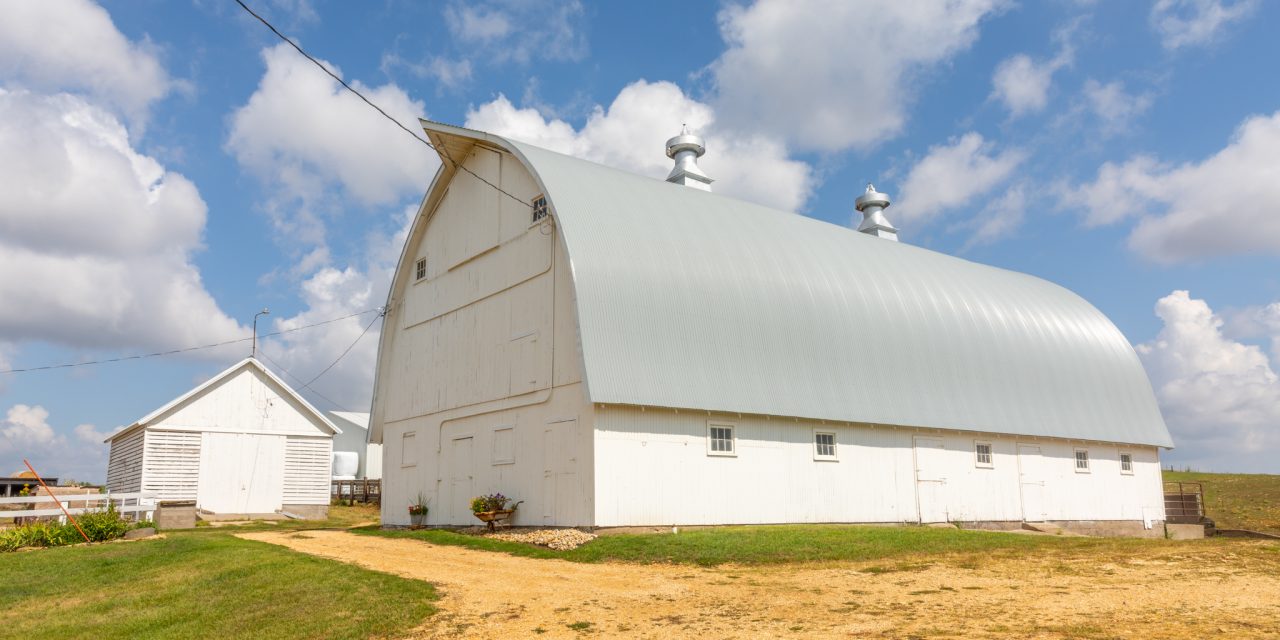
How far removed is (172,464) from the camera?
3133 cm

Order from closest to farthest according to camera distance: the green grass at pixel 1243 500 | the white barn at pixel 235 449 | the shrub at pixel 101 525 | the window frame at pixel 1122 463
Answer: the shrub at pixel 101 525
the window frame at pixel 1122 463
the white barn at pixel 235 449
the green grass at pixel 1243 500

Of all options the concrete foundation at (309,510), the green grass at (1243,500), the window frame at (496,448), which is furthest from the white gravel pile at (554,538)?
the green grass at (1243,500)

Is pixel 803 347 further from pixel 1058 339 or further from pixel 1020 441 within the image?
pixel 1058 339

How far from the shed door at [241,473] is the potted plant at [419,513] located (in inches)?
440

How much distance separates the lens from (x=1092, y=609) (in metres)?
10.3

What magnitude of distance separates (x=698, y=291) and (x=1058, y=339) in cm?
1486

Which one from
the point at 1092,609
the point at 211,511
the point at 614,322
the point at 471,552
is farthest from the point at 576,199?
the point at 211,511

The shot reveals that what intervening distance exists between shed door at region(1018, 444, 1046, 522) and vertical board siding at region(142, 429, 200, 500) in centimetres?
2623

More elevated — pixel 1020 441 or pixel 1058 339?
pixel 1058 339

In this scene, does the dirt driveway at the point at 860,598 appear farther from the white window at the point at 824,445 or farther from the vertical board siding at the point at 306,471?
the vertical board siding at the point at 306,471

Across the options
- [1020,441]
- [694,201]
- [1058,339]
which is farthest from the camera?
[1058,339]

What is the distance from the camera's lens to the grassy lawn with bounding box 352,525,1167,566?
15.9 meters

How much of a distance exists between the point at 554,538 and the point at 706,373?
15.8 feet

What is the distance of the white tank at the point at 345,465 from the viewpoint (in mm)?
52281
